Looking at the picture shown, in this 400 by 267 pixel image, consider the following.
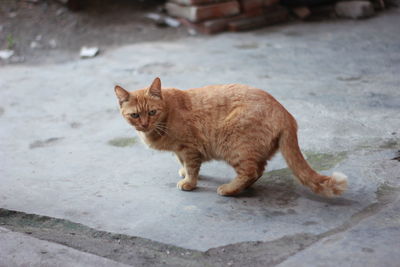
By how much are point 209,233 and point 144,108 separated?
1001mm

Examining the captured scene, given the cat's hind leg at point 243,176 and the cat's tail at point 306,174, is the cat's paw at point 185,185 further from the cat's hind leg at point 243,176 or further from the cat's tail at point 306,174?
the cat's tail at point 306,174

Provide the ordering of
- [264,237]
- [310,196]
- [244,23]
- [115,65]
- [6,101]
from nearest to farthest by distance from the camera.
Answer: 1. [264,237]
2. [310,196]
3. [6,101]
4. [115,65]
5. [244,23]

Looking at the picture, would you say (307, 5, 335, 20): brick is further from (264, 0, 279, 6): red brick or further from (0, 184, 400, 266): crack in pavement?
(0, 184, 400, 266): crack in pavement

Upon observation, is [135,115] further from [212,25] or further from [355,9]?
[355,9]

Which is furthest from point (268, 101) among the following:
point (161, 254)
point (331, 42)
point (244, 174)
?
point (331, 42)

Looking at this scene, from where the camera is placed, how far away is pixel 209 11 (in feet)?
26.8

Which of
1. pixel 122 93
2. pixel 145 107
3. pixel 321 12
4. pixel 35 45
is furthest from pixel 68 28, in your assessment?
pixel 145 107

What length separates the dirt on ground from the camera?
302 inches

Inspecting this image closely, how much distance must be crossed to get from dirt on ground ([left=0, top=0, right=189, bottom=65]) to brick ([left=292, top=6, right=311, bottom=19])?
1977 millimetres

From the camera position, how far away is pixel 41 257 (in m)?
2.76

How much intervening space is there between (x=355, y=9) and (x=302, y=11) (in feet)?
2.86

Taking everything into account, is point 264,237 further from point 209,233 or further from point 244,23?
point 244,23

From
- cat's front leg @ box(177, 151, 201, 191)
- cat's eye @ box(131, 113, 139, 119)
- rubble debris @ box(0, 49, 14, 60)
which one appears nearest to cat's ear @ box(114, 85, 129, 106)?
cat's eye @ box(131, 113, 139, 119)

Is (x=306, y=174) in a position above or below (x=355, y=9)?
above
